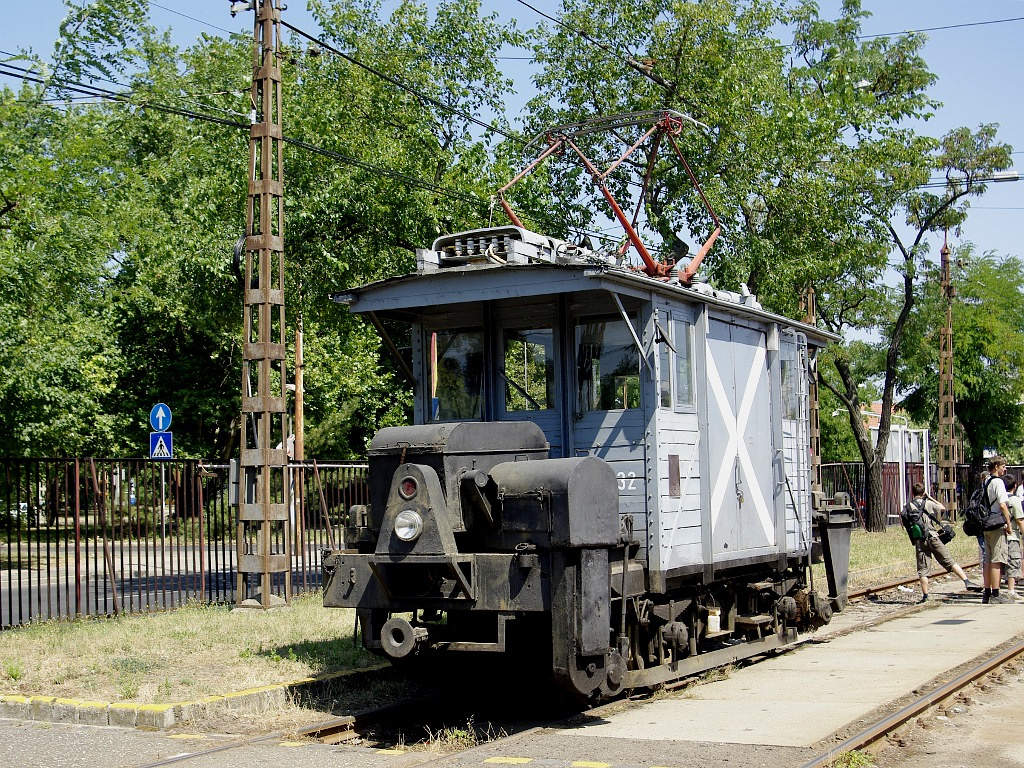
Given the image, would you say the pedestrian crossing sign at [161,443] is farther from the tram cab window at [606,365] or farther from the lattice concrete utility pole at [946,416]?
the lattice concrete utility pole at [946,416]

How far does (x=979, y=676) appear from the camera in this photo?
35.0 ft

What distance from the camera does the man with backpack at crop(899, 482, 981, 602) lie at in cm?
1734

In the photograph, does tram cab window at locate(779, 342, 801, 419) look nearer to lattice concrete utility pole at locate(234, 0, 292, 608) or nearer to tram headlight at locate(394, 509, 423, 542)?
tram headlight at locate(394, 509, 423, 542)

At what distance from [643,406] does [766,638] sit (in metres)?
3.84

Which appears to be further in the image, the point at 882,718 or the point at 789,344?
the point at 789,344

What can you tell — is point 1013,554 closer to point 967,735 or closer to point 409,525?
point 967,735

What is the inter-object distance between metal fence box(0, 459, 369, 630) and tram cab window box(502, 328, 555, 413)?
6.21 m

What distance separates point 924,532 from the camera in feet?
57.1

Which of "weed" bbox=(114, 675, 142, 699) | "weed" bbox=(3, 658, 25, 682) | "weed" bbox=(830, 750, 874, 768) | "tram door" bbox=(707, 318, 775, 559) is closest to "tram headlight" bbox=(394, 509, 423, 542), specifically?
"weed" bbox=(114, 675, 142, 699)

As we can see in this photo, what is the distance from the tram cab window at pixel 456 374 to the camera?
1041cm

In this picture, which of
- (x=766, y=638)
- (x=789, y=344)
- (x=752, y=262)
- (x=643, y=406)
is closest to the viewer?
(x=643, y=406)

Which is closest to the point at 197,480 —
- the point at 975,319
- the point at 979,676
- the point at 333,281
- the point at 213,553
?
the point at 213,553

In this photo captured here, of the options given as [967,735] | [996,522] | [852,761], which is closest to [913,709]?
[967,735]

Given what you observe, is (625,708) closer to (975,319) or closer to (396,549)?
(396,549)
